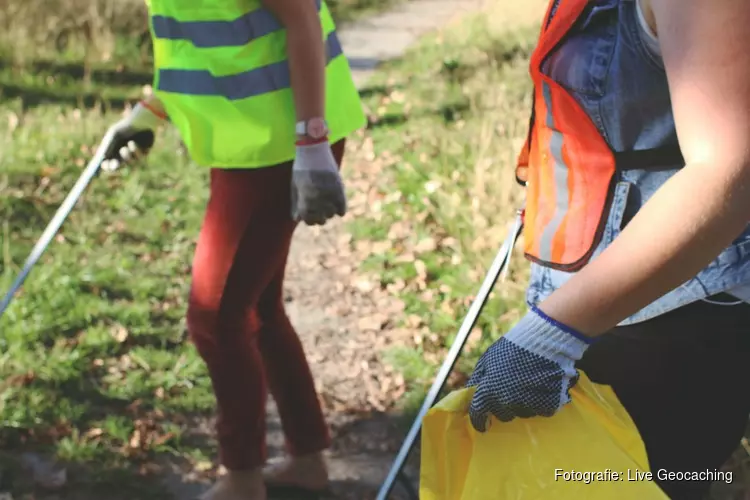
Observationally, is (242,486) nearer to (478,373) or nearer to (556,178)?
(478,373)

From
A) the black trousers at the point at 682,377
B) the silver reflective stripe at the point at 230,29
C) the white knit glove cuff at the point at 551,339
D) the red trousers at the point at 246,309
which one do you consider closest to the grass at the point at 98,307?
the red trousers at the point at 246,309

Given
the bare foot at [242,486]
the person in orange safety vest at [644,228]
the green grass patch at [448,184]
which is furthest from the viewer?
the green grass patch at [448,184]

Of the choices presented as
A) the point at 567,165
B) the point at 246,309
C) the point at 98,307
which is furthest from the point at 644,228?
the point at 98,307

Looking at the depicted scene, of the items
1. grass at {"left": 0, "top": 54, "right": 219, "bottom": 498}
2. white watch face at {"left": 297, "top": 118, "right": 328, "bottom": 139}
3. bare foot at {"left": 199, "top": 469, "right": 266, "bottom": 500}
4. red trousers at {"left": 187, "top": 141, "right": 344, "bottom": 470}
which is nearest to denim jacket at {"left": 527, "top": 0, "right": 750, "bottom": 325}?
white watch face at {"left": 297, "top": 118, "right": 328, "bottom": 139}

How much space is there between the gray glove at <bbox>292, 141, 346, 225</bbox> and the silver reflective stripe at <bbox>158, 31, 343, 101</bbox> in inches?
7.6

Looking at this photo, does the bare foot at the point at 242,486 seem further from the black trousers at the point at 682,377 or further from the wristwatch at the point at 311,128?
the black trousers at the point at 682,377

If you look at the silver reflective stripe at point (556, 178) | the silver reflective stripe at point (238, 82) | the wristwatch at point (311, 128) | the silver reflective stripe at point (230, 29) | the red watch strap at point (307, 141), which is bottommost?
the silver reflective stripe at point (556, 178)

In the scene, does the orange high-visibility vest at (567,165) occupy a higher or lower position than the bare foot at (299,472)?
higher

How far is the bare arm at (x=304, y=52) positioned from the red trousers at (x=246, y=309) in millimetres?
208

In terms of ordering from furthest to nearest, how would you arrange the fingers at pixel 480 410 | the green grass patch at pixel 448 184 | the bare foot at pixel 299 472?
the green grass patch at pixel 448 184
the bare foot at pixel 299 472
the fingers at pixel 480 410

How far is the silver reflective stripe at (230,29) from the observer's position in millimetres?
2084

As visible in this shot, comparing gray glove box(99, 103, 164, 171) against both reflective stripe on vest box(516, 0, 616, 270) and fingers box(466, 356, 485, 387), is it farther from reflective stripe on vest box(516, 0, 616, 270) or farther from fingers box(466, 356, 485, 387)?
fingers box(466, 356, 485, 387)

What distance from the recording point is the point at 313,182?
2107 millimetres

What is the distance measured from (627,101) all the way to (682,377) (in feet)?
1.71
